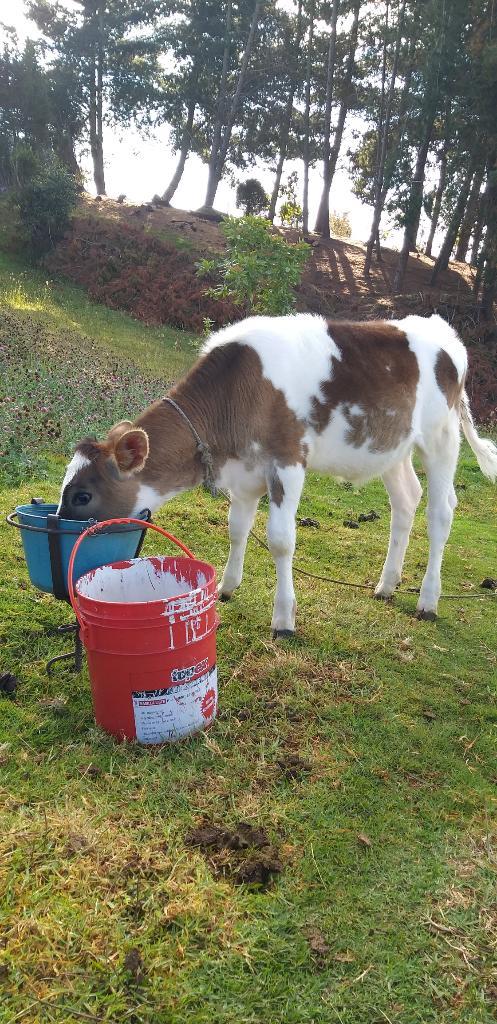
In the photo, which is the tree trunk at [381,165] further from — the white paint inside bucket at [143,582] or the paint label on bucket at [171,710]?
the paint label on bucket at [171,710]

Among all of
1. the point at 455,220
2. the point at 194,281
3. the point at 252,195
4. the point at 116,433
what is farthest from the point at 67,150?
the point at 116,433

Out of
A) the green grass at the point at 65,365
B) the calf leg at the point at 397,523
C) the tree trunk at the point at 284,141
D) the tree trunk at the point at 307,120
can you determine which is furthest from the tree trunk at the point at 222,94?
the calf leg at the point at 397,523

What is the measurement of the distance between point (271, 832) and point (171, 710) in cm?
76

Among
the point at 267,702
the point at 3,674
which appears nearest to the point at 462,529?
the point at 267,702

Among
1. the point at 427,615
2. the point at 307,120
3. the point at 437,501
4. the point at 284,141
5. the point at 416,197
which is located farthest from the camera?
the point at 284,141

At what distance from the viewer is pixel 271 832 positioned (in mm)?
2877

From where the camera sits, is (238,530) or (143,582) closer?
(143,582)

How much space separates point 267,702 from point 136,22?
3793 cm

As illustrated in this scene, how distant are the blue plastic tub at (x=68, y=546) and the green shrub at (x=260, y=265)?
12187mm

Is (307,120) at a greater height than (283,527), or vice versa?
(307,120)

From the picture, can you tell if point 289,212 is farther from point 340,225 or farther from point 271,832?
point 271,832

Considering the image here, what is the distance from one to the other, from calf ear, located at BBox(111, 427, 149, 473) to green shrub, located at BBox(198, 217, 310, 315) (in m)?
11.8

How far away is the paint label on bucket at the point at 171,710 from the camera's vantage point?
3.26 meters

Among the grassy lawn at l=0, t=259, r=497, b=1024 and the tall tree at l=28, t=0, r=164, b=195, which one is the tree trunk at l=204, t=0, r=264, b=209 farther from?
the grassy lawn at l=0, t=259, r=497, b=1024
